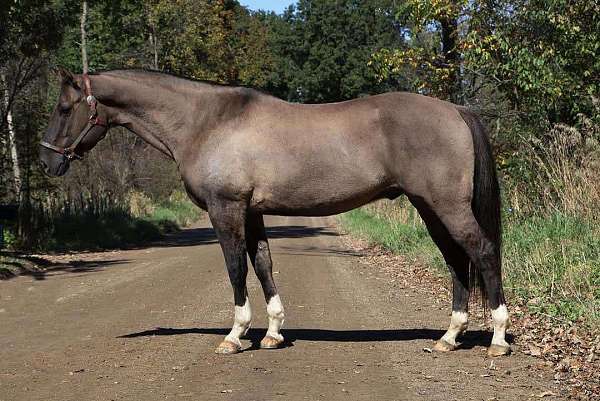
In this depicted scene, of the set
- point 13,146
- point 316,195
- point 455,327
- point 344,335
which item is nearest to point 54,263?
point 13,146

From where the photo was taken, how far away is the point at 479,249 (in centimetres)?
701

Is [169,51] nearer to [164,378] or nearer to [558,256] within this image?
[558,256]

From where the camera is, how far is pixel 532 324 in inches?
319

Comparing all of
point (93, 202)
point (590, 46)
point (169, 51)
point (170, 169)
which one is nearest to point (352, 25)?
point (169, 51)

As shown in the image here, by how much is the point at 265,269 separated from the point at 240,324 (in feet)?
1.87

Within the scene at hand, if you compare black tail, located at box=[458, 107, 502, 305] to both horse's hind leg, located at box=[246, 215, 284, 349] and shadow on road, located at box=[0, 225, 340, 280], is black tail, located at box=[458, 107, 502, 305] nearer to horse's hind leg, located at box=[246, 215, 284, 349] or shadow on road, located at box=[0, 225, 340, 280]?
horse's hind leg, located at box=[246, 215, 284, 349]

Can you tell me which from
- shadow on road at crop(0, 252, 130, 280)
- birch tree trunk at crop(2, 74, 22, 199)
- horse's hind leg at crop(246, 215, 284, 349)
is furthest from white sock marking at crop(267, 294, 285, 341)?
birch tree trunk at crop(2, 74, 22, 199)

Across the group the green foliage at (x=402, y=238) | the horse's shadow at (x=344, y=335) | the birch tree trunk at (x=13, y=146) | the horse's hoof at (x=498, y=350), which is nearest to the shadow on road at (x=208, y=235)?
the green foliage at (x=402, y=238)

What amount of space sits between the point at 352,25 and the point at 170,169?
27257mm

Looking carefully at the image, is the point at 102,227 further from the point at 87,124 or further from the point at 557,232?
the point at 87,124

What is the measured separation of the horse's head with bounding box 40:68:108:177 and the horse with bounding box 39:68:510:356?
31.9 inches

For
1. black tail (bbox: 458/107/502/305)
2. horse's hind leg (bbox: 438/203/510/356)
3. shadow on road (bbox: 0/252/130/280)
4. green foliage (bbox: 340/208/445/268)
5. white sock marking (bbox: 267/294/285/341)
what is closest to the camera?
horse's hind leg (bbox: 438/203/510/356)

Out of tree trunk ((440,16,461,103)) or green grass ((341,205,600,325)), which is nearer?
green grass ((341,205,600,325))

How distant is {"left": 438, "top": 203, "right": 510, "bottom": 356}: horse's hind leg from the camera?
6984 millimetres
